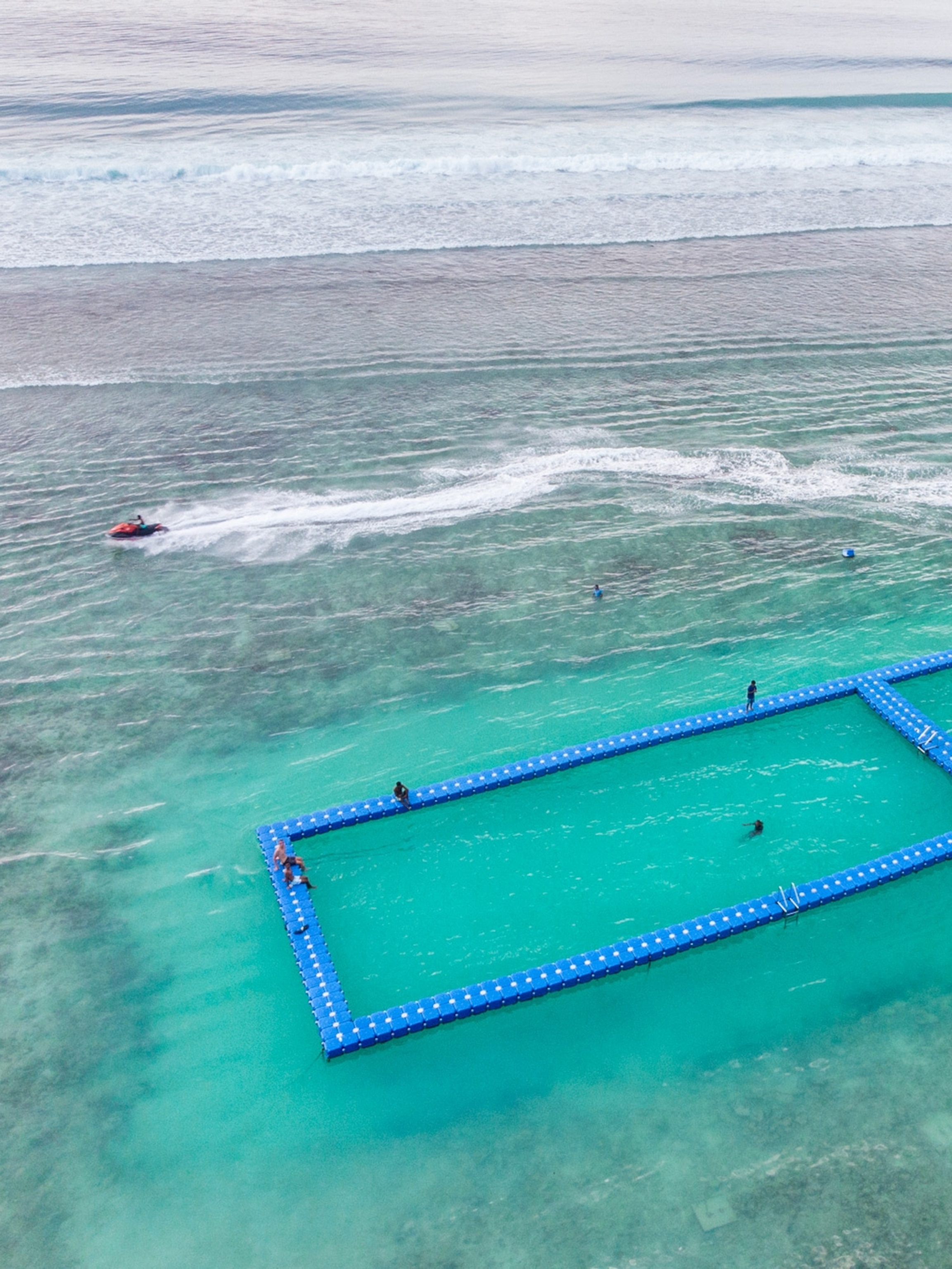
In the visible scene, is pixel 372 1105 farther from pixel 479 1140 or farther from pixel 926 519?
pixel 926 519

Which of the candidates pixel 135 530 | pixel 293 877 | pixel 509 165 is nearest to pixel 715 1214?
pixel 293 877

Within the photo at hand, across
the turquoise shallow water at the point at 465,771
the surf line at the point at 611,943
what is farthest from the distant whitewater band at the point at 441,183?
the surf line at the point at 611,943

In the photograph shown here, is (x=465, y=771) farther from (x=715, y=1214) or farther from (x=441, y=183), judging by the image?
(x=441, y=183)

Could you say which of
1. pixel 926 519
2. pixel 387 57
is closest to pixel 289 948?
pixel 926 519

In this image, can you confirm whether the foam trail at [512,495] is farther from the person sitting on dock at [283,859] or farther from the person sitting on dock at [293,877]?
the person sitting on dock at [293,877]

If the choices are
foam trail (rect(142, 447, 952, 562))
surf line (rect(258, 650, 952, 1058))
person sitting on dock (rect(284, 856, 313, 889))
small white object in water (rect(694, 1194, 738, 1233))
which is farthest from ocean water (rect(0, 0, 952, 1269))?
person sitting on dock (rect(284, 856, 313, 889))

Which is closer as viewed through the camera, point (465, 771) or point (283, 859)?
point (283, 859)
